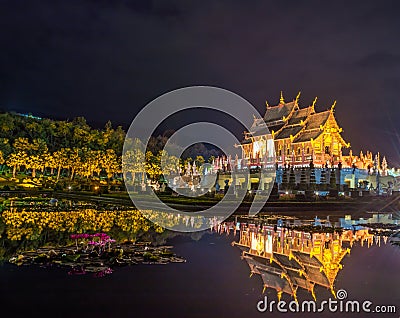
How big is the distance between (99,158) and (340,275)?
57010 mm

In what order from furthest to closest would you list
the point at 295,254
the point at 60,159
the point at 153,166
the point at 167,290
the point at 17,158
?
the point at 60,159 → the point at 153,166 → the point at 17,158 → the point at 295,254 → the point at 167,290

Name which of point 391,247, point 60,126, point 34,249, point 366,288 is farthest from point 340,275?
point 60,126

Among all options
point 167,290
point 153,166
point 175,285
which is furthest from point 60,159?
point 167,290

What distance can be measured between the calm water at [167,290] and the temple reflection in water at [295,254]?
323 mm

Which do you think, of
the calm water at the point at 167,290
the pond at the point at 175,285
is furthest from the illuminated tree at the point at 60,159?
the calm water at the point at 167,290

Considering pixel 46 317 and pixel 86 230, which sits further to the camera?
pixel 86 230

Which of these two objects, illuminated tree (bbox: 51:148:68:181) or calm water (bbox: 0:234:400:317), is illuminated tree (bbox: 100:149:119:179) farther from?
calm water (bbox: 0:234:400:317)

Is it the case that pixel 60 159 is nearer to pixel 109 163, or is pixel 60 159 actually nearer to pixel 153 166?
pixel 109 163

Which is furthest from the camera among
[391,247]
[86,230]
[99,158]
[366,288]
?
[99,158]

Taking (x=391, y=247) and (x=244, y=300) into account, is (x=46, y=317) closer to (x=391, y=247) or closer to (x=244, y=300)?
(x=244, y=300)

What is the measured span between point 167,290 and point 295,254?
537cm

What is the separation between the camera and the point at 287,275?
11.5m

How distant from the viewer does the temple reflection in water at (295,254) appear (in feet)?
35.9

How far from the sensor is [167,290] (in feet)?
33.2
